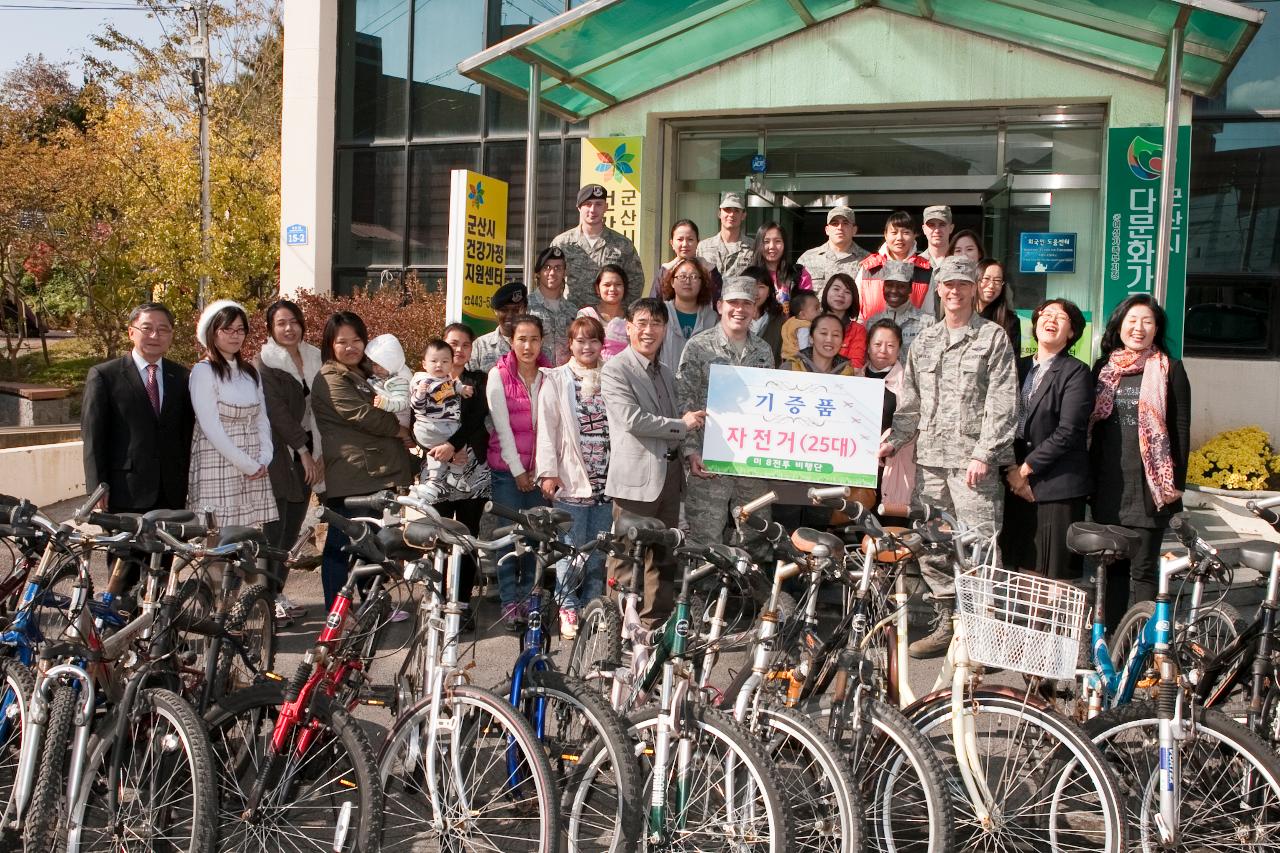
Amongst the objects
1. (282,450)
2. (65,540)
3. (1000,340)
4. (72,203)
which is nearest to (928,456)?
(1000,340)

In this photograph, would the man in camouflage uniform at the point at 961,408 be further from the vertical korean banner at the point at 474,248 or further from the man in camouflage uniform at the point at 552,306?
the vertical korean banner at the point at 474,248

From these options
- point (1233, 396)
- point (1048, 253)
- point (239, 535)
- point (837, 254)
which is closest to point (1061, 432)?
point (837, 254)

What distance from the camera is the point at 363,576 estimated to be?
163 inches

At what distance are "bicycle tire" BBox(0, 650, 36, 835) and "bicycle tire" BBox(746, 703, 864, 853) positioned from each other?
2.40m

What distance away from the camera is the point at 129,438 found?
5902mm

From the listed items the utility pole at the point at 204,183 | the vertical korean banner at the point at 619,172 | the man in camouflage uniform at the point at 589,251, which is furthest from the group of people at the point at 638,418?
the utility pole at the point at 204,183

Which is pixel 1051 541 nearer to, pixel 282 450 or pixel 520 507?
pixel 520 507

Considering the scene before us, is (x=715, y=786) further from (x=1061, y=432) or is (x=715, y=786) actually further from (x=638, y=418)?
(x=1061, y=432)

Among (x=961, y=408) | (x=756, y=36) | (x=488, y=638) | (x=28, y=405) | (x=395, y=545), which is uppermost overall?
(x=756, y=36)

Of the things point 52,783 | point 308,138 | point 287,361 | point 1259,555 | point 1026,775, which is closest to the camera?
point 52,783

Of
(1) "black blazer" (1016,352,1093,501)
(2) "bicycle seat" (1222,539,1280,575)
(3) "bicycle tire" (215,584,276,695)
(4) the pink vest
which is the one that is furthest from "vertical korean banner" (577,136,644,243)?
(2) "bicycle seat" (1222,539,1280,575)

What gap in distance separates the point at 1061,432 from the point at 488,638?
3.41 metres

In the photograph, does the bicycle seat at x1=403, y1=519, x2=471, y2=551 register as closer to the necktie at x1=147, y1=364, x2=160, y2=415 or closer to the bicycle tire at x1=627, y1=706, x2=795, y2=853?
the bicycle tire at x1=627, y1=706, x2=795, y2=853

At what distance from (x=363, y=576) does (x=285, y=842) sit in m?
0.93
